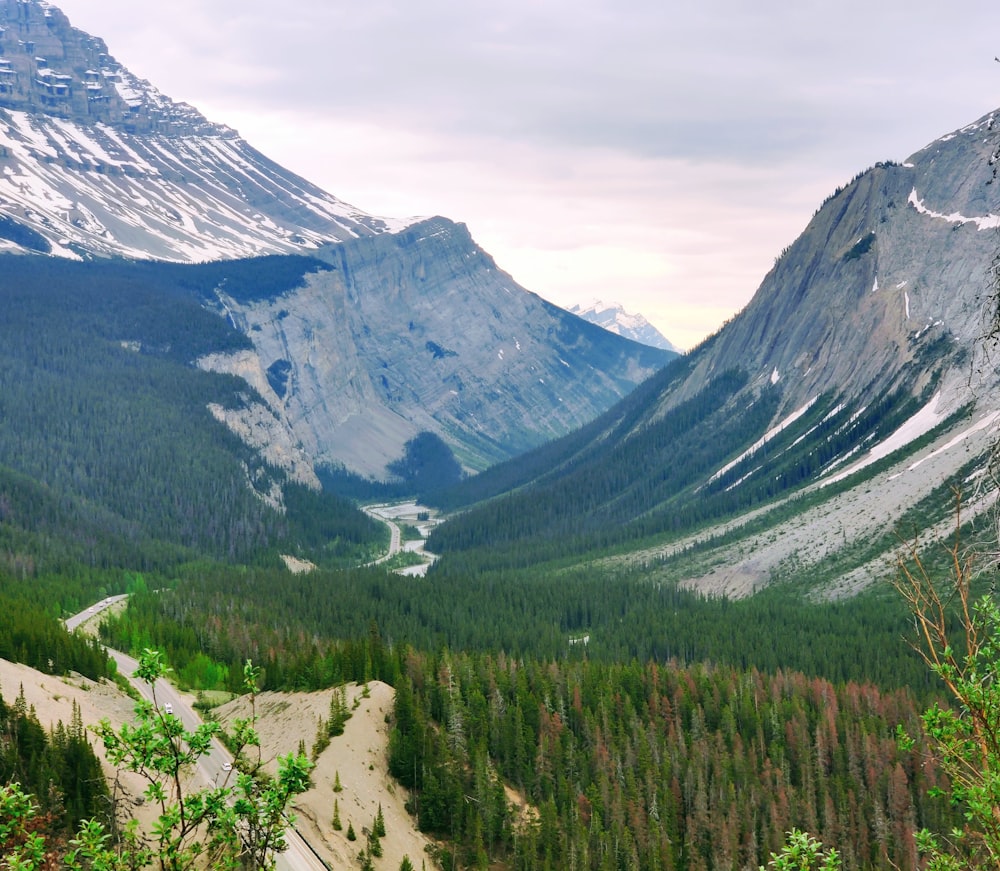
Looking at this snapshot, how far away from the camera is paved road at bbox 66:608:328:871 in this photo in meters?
56.7

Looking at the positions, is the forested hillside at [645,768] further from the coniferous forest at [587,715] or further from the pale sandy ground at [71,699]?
the pale sandy ground at [71,699]

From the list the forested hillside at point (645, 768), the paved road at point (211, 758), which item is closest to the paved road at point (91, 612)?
the paved road at point (211, 758)

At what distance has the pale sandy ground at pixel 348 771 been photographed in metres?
63.2

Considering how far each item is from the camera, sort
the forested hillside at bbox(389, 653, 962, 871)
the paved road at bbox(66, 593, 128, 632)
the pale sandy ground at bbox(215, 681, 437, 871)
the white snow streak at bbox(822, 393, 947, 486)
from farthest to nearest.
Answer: the white snow streak at bbox(822, 393, 947, 486) < the paved road at bbox(66, 593, 128, 632) < the forested hillside at bbox(389, 653, 962, 871) < the pale sandy ground at bbox(215, 681, 437, 871)

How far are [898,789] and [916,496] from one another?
92.5 metres

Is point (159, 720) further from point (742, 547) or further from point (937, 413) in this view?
point (937, 413)

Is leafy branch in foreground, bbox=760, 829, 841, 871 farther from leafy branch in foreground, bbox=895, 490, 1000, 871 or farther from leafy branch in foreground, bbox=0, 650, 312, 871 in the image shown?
leafy branch in foreground, bbox=0, 650, 312, 871

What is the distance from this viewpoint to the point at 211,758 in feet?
226

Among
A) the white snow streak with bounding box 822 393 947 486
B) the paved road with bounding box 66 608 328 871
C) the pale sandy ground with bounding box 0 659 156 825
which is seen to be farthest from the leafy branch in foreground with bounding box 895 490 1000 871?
the white snow streak with bounding box 822 393 947 486

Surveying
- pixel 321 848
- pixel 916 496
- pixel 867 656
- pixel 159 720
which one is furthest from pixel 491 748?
pixel 916 496

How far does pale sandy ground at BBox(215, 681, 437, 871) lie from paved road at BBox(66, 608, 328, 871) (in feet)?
4.05

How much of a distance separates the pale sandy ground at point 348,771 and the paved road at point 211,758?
1234 millimetres

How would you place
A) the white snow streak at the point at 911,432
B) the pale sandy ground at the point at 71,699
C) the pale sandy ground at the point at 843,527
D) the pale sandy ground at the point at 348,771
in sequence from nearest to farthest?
the pale sandy ground at the point at 71,699 → the pale sandy ground at the point at 348,771 → the pale sandy ground at the point at 843,527 → the white snow streak at the point at 911,432

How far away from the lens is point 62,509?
19050cm
